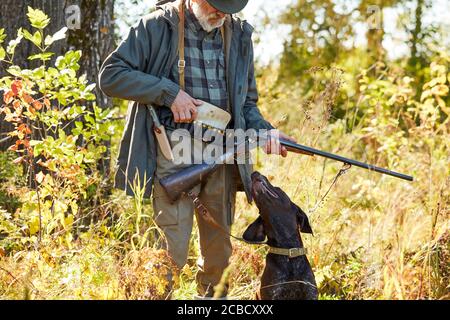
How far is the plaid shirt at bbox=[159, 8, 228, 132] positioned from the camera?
14.1 ft

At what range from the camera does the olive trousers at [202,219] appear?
4.23 meters

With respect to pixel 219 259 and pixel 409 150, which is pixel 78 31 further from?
pixel 409 150

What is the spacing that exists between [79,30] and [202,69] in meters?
1.73

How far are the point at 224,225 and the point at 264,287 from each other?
54 cm

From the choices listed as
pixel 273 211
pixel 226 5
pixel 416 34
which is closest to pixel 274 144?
pixel 273 211

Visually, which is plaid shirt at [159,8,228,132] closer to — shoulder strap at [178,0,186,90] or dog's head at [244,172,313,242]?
shoulder strap at [178,0,186,90]

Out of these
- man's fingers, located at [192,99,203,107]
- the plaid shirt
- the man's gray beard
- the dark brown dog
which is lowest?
the dark brown dog

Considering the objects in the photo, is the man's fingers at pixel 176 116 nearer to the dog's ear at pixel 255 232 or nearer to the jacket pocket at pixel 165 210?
the jacket pocket at pixel 165 210

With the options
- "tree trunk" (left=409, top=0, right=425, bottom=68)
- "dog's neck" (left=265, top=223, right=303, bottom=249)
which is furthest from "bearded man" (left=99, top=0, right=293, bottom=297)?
"tree trunk" (left=409, top=0, right=425, bottom=68)

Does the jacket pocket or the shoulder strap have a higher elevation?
the shoulder strap

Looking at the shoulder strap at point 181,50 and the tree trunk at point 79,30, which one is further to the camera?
the tree trunk at point 79,30

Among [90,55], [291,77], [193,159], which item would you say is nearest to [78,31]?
[90,55]

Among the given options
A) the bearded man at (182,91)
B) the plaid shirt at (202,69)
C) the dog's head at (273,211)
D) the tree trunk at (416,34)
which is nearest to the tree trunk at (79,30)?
the bearded man at (182,91)

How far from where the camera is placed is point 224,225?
176 inches
